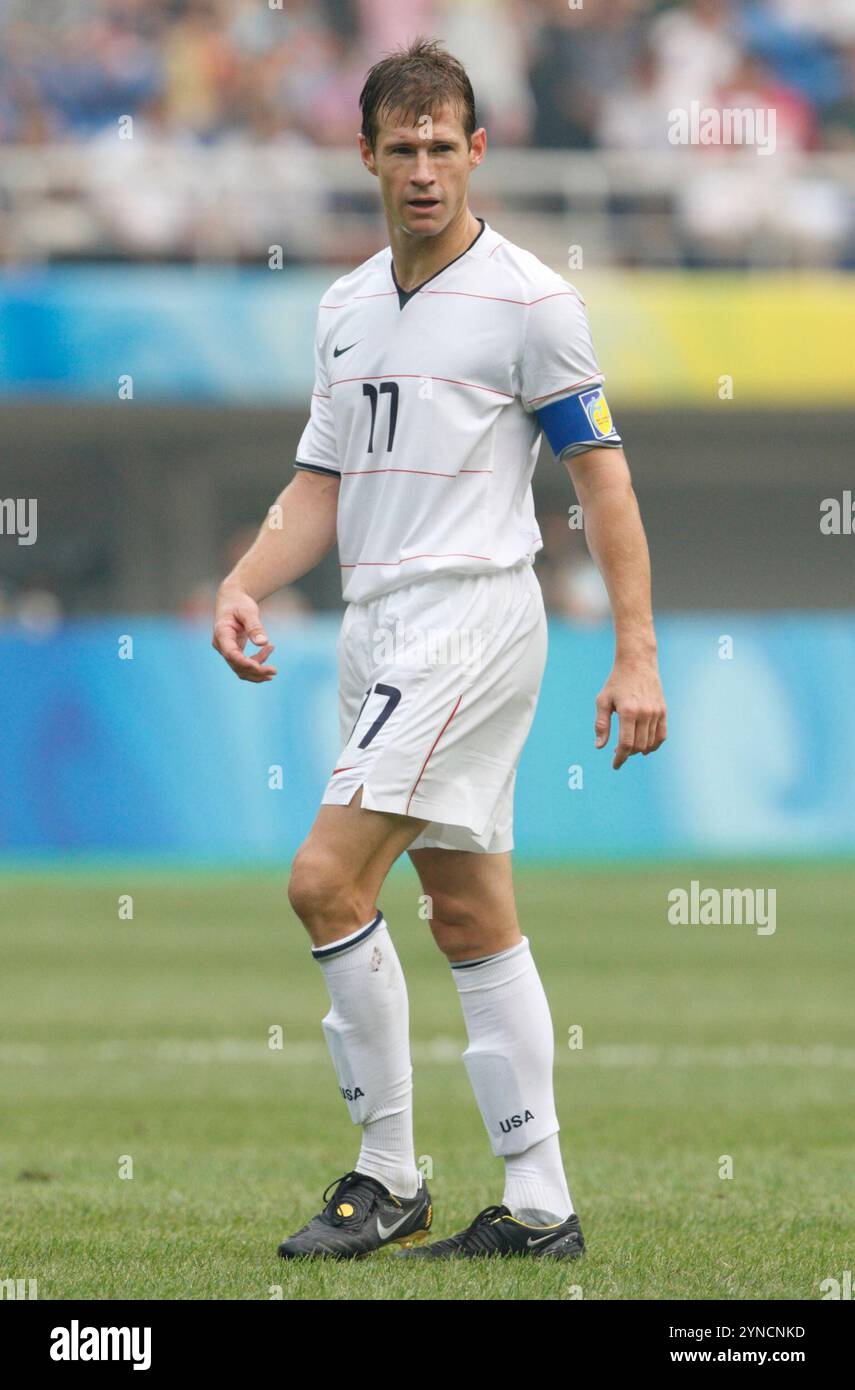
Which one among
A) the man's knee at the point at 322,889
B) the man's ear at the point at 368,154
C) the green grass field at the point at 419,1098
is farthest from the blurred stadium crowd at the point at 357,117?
the man's knee at the point at 322,889

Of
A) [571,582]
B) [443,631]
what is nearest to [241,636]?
[443,631]

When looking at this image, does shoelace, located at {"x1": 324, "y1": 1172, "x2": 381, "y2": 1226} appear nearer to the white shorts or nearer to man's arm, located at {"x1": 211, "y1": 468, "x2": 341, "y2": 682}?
the white shorts

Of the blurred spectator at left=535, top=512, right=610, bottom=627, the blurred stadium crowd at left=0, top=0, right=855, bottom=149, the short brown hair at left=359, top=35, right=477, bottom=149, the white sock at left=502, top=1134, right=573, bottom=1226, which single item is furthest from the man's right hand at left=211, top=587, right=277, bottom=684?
the blurred stadium crowd at left=0, top=0, right=855, bottom=149

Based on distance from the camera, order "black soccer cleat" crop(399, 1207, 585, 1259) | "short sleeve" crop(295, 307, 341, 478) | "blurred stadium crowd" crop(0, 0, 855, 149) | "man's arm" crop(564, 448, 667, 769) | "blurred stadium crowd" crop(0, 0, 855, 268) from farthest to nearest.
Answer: "blurred stadium crowd" crop(0, 0, 855, 149) → "blurred stadium crowd" crop(0, 0, 855, 268) → "short sleeve" crop(295, 307, 341, 478) → "black soccer cleat" crop(399, 1207, 585, 1259) → "man's arm" crop(564, 448, 667, 769)

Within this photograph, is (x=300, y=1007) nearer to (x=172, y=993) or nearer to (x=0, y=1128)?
(x=172, y=993)

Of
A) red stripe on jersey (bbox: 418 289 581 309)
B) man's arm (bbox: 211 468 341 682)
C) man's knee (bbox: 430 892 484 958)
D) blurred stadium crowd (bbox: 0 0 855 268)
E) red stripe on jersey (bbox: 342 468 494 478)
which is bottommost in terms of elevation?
man's knee (bbox: 430 892 484 958)

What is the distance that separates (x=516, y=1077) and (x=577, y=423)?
4.45 feet

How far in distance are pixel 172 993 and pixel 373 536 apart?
18.4 feet

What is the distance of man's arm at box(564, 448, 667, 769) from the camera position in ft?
13.4

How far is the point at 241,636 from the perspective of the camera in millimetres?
4387

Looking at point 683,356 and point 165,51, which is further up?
point 165,51

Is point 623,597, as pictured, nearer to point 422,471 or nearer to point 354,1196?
point 422,471

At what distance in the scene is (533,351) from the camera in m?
4.25

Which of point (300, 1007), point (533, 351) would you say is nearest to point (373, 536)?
point (533, 351)
